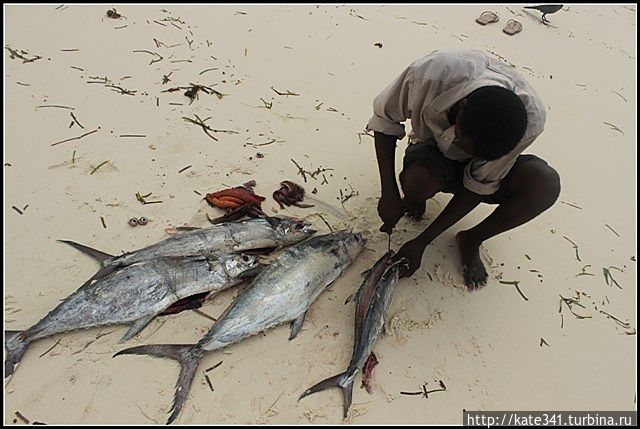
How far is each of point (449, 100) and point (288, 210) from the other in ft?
4.09

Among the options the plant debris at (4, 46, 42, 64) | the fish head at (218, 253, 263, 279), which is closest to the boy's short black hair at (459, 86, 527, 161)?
the fish head at (218, 253, 263, 279)

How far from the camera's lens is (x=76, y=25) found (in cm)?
441

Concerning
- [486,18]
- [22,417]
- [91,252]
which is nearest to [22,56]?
[91,252]

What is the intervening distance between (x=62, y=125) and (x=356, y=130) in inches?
82.3

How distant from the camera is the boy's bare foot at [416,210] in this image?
304 centimetres

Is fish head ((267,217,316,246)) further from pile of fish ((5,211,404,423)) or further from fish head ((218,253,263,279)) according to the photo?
fish head ((218,253,263,279))

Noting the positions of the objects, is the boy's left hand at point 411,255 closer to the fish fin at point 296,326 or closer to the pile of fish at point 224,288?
the pile of fish at point 224,288

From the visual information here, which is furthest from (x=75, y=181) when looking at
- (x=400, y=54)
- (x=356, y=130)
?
(x=400, y=54)

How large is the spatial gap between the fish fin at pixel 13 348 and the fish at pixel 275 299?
41 cm

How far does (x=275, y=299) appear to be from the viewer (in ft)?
8.16

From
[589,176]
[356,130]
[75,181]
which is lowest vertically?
[589,176]

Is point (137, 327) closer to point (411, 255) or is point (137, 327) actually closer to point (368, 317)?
point (368, 317)

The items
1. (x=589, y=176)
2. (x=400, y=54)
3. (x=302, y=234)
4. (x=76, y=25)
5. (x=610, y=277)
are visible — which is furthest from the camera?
(x=400, y=54)

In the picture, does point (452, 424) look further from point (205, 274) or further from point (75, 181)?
point (75, 181)
